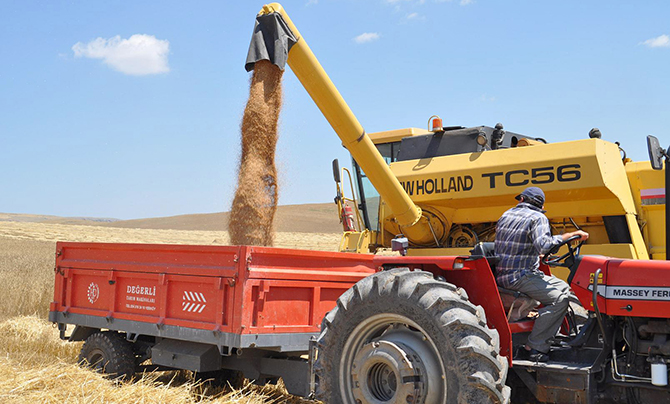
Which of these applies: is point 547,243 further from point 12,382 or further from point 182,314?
point 12,382

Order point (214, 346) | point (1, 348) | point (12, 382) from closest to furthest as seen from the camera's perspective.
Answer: point (12, 382)
point (214, 346)
point (1, 348)

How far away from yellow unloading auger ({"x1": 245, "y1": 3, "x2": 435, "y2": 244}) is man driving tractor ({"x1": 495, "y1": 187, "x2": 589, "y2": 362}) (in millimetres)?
3383

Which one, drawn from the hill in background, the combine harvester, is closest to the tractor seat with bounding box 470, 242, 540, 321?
the combine harvester

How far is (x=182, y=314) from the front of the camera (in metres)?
5.60

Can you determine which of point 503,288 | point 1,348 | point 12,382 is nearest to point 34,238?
point 1,348

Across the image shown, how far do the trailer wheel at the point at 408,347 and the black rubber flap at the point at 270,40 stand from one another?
3.37 meters

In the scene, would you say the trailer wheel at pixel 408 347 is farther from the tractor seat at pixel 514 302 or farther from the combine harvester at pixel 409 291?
the tractor seat at pixel 514 302

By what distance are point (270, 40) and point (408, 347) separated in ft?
13.3

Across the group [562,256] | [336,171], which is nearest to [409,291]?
[562,256]

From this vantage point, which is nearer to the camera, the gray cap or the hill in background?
the gray cap

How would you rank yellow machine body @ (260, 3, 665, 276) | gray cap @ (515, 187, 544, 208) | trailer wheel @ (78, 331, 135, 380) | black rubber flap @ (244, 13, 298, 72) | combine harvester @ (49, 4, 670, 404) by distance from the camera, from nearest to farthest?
combine harvester @ (49, 4, 670, 404)
gray cap @ (515, 187, 544, 208)
trailer wheel @ (78, 331, 135, 380)
black rubber flap @ (244, 13, 298, 72)
yellow machine body @ (260, 3, 665, 276)

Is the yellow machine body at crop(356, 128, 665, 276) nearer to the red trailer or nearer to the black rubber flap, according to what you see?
the red trailer

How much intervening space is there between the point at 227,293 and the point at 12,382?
5.96 feet

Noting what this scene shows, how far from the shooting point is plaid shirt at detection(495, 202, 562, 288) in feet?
14.3
